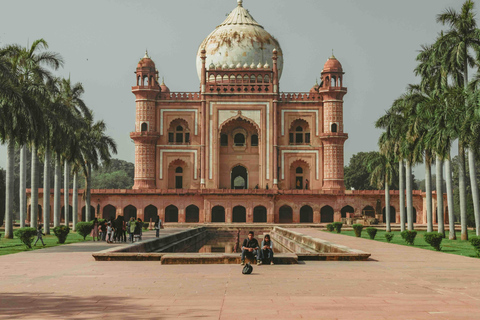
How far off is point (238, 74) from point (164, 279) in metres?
40.0

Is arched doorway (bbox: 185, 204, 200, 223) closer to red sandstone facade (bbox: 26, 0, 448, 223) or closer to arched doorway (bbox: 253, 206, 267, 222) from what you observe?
red sandstone facade (bbox: 26, 0, 448, 223)

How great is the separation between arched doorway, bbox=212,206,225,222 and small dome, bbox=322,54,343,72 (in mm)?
13960

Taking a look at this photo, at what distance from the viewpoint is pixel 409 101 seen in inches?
1089

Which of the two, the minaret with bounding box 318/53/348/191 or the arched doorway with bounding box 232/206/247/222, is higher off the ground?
the minaret with bounding box 318/53/348/191

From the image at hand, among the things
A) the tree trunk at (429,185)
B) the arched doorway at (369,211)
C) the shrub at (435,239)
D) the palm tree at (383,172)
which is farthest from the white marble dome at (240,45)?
the shrub at (435,239)

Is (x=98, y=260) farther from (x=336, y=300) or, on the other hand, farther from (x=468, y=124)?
(x=468, y=124)

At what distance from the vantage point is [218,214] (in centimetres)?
4666

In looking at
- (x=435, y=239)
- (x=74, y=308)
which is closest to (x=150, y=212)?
(x=435, y=239)

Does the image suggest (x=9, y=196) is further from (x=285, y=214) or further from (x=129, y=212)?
(x=285, y=214)

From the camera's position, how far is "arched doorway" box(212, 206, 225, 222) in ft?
152

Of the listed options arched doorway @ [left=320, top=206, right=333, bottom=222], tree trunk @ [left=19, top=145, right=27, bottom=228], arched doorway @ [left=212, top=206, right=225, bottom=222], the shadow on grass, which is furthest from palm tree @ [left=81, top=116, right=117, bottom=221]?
the shadow on grass

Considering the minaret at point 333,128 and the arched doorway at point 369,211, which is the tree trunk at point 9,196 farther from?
the arched doorway at point 369,211

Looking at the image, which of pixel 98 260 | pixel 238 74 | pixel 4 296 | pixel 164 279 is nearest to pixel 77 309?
pixel 4 296

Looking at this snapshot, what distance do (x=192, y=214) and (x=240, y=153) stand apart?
6380 mm
